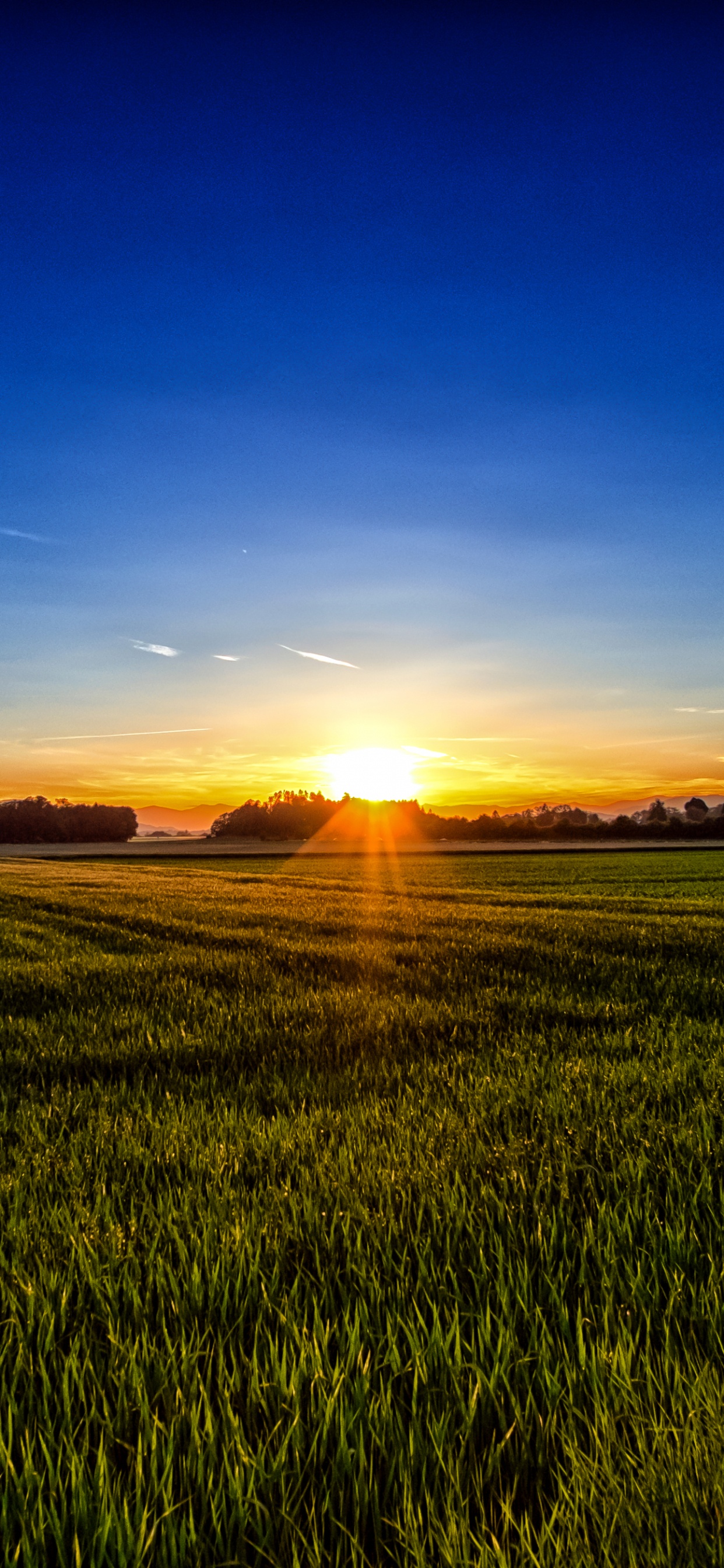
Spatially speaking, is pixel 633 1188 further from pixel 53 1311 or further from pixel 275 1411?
pixel 53 1311

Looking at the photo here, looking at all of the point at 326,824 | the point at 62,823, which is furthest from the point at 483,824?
the point at 62,823

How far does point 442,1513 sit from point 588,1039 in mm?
4113

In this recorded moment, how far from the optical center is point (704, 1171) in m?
3.09

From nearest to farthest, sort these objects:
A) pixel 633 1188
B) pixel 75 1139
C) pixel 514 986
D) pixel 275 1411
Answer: pixel 275 1411 → pixel 633 1188 → pixel 75 1139 → pixel 514 986

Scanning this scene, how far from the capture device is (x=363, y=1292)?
234 cm

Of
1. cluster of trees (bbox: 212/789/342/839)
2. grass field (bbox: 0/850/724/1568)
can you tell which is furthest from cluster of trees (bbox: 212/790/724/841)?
grass field (bbox: 0/850/724/1568)

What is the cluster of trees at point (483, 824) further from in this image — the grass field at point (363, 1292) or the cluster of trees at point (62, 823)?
the grass field at point (363, 1292)

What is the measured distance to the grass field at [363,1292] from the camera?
5.14 feet

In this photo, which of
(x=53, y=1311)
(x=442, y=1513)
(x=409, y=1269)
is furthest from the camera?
(x=409, y=1269)

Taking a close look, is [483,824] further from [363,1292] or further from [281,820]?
[363,1292]

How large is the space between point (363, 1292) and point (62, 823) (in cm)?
12602

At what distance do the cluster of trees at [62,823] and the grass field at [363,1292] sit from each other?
118m

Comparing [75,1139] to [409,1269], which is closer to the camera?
[409,1269]

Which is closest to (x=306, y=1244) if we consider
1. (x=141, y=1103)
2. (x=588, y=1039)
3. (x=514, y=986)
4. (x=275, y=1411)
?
(x=275, y=1411)
